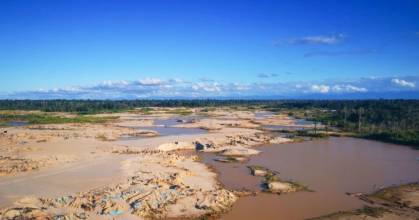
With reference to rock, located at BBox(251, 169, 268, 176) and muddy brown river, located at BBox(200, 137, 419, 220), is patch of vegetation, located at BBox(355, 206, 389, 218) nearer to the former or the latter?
muddy brown river, located at BBox(200, 137, 419, 220)

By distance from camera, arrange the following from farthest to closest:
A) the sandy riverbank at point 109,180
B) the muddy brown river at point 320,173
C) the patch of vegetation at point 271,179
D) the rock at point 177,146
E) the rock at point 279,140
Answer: the rock at point 279,140 < the rock at point 177,146 < the patch of vegetation at point 271,179 < the muddy brown river at point 320,173 < the sandy riverbank at point 109,180

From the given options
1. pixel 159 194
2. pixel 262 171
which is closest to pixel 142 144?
pixel 262 171

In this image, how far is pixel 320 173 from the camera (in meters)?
30.2

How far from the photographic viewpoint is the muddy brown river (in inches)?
856

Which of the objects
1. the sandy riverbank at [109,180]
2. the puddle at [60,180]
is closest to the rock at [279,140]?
the sandy riverbank at [109,180]

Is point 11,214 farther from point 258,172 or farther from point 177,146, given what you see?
point 177,146

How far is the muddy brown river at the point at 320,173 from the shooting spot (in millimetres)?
21734

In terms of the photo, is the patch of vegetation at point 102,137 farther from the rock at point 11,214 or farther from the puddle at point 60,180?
the rock at point 11,214

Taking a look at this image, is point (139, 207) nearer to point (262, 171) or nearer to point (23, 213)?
point (23, 213)

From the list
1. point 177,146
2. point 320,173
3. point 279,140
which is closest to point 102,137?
point 177,146

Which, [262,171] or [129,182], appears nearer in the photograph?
[129,182]

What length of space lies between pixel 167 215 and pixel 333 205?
9.17m

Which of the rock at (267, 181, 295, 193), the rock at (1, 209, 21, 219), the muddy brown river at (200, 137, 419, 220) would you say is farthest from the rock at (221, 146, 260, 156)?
the rock at (1, 209, 21, 219)

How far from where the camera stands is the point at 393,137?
1848 inches
